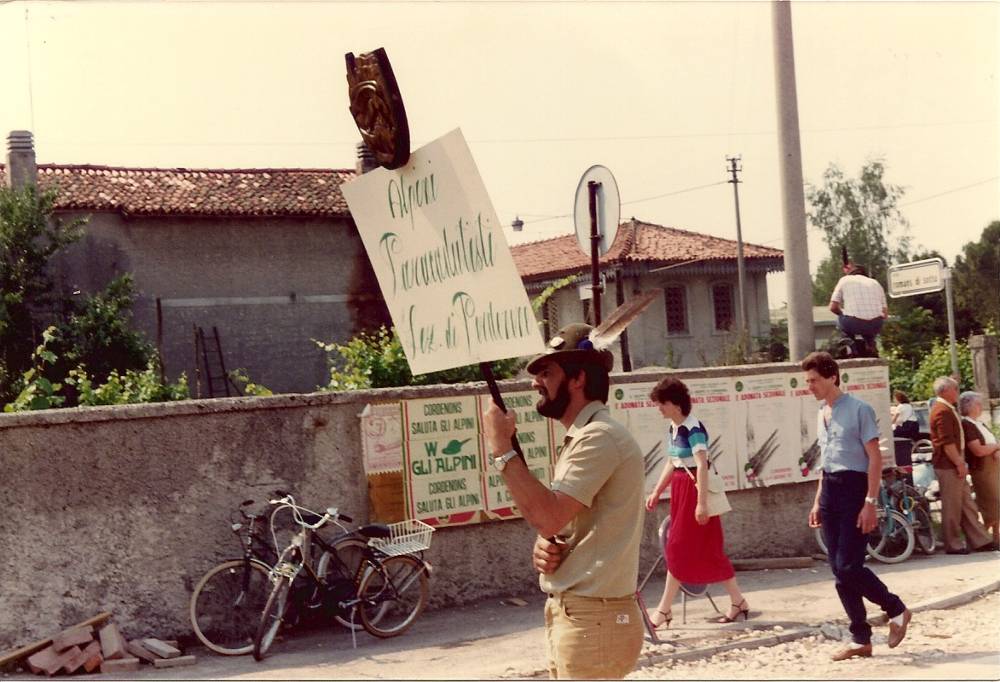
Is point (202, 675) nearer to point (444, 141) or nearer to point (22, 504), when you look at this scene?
point (22, 504)

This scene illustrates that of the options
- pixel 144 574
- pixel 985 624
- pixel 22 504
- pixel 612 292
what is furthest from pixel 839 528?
pixel 612 292

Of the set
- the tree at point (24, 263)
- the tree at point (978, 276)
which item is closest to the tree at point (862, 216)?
the tree at point (978, 276)

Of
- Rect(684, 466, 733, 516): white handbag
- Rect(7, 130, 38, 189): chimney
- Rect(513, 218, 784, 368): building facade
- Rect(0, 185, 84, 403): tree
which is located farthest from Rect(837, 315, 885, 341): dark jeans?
Rect(513, 218, 784, 368): building facade

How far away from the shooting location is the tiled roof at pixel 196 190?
30.5 meters

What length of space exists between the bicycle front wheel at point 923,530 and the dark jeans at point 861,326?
71.6 inches

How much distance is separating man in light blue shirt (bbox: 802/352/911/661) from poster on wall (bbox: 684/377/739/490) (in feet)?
12.4

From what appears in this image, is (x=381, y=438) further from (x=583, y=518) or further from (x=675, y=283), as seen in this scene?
(x=675, y=283)

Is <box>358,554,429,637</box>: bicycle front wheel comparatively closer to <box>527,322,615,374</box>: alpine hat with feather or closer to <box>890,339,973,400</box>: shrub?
<box>527,322,615,374</box>: alpine hat with feather

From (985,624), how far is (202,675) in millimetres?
5343

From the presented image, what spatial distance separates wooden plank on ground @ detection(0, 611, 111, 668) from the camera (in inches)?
322

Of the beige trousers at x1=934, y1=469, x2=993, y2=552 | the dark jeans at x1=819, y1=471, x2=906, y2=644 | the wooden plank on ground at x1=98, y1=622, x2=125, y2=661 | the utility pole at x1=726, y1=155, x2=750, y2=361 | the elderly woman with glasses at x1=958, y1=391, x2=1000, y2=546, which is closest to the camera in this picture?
the dark jeans at x1=819, y1=471, x2=906, y2=644

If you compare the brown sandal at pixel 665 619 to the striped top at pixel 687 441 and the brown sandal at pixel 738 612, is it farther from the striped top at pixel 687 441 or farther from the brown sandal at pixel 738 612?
the striped top at pixel 687 441

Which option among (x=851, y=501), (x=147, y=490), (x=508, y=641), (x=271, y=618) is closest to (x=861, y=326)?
(x=851, y=501)

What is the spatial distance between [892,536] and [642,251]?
35786 mm
